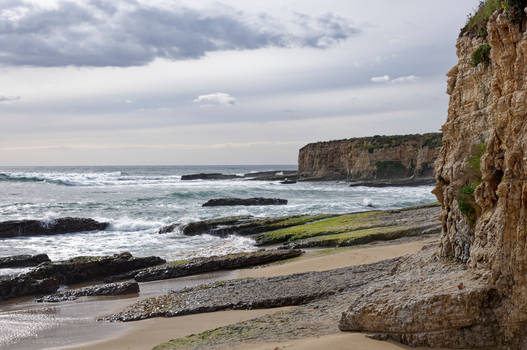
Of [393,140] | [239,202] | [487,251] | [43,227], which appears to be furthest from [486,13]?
[393,140]

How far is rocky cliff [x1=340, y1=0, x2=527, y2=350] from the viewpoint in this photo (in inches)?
253

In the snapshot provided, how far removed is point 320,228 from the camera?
896 inches

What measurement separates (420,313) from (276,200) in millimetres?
36298

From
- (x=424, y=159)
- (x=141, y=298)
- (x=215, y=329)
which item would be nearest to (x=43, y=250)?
(x=141, y=298)

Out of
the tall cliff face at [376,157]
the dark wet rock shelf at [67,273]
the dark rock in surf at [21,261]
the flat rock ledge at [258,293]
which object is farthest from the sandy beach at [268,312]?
the tall cliff face at [376,157]

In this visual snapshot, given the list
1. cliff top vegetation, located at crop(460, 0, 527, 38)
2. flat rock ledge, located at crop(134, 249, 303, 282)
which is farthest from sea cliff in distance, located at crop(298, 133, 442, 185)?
cliff top vegetation, located at crop(460, 0, 527, 38)

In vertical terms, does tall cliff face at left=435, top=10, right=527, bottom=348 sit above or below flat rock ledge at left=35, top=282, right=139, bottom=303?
above

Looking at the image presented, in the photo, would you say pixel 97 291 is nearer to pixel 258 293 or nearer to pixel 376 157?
pixel 258 293

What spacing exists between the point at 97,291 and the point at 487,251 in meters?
11.4

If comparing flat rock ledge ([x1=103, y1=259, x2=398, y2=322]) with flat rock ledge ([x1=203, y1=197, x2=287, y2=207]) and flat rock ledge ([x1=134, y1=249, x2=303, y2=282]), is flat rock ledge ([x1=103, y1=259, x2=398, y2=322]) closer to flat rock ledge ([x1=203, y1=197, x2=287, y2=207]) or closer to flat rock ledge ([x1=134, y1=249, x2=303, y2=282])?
flat rock ledge ([x1=134, y1=249, x2=303, y2=282])

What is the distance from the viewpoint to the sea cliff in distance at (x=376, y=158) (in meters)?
69.3

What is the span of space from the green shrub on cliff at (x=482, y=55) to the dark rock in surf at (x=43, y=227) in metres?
25.7

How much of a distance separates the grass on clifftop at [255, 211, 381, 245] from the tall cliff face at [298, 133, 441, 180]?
148ft

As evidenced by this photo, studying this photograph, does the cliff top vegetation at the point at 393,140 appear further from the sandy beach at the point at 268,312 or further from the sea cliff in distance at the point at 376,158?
the sandy beach at the point at 268,312
